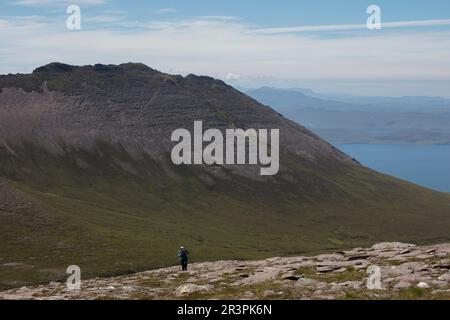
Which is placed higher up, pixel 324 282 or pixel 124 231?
pixel 324 282

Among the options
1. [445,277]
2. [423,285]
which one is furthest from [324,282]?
[445,277]

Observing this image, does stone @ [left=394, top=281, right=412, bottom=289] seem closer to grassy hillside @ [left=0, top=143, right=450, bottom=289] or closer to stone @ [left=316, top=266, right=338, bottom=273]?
stone @ [left=316, top=266, right=338, bottom=273]

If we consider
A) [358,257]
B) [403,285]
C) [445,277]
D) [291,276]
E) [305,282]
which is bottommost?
[358,257]

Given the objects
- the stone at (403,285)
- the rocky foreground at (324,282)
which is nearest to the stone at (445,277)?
the rocky foreground at (324,282)

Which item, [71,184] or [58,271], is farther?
[71,184]

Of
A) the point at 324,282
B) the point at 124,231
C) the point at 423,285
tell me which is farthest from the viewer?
the point at 124,231

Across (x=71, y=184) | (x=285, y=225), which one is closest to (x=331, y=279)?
(x=285, y=225)

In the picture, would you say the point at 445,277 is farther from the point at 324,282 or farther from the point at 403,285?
the point at 324,282

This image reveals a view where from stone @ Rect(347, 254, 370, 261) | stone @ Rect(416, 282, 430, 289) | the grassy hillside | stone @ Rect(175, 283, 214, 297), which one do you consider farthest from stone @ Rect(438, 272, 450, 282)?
the grassy hillside

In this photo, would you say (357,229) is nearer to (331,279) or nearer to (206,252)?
(206,252)

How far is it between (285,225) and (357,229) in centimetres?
2432

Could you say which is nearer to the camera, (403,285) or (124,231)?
(403,285)

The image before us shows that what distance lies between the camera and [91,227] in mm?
129375

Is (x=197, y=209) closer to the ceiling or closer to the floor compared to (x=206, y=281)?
closer to the floor
